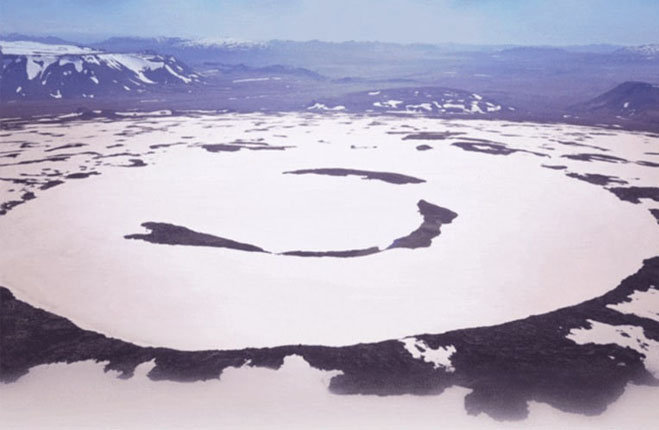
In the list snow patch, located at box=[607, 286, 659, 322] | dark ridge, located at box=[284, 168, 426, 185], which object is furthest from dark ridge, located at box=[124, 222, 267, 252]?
dark ridge, located at box=[284, 168, 426, 185]

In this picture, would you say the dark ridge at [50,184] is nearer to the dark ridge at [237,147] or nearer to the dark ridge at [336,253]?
the dark ridge at [237,147]

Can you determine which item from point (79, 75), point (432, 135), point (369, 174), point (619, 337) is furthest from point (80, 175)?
point (79, 75)

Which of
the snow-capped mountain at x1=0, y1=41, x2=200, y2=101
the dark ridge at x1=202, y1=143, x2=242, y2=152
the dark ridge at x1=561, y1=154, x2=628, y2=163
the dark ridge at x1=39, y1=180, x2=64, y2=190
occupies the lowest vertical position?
the dark ridge at x1=39, y1=180, x2=64, y2=190

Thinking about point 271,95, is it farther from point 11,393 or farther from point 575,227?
point 11,393

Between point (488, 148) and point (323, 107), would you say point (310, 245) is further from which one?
point (323, 107)

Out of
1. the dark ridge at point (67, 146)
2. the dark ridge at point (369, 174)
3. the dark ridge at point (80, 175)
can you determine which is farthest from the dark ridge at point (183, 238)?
the dark ridge at point (67, 146)

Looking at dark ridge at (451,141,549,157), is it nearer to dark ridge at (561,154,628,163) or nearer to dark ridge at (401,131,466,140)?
dark ridge at (561,154,628,163)
